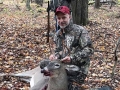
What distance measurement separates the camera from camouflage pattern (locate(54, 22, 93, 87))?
420cm

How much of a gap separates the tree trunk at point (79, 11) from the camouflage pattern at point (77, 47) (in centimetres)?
712

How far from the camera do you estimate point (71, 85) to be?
436 cm

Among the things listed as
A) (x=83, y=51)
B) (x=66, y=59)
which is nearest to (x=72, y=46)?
(x=83, y=51)

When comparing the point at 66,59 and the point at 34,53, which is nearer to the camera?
the point at 66,59

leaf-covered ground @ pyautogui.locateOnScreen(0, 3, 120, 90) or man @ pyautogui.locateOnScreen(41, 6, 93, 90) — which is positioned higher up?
man @ pyautogui.locateOnScreen(41, 6, 93, 90)

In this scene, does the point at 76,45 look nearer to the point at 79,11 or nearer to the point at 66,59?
the point at 66,59

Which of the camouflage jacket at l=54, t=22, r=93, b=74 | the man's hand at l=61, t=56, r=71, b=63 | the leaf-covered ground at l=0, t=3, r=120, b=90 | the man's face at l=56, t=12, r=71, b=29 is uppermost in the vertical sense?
the man's face at l=56, t=12, r=71, b=29

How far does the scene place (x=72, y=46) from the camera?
4363mm

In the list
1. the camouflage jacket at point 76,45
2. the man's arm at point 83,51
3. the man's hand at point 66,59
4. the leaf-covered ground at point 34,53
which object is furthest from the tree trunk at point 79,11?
the man's hand at point 66,59

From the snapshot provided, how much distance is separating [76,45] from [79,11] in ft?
24.8

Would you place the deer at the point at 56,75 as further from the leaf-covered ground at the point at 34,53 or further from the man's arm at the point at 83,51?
the leaf-covered ground at the point at 34,53

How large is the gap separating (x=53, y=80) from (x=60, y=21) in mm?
848

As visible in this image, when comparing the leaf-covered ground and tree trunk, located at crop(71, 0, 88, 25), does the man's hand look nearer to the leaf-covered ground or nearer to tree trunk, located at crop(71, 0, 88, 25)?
the leaf-covered ground

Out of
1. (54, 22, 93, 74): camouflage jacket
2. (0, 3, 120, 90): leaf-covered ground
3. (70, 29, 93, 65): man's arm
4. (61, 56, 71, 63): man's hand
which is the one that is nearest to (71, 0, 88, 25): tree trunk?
(0, 3, 120, 90): leaf-covered ground
